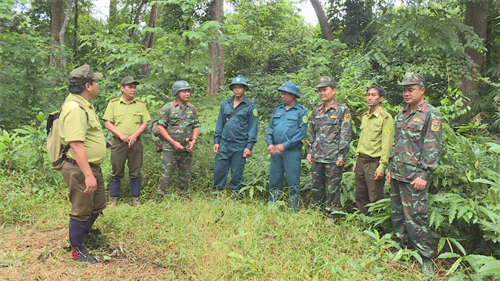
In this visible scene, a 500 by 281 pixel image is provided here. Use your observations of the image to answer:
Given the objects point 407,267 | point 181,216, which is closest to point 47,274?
point 181,216

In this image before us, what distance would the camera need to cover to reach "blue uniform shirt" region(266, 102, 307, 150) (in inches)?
181

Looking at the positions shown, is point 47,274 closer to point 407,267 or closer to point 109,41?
point 407,267

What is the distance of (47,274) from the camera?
3.00 m

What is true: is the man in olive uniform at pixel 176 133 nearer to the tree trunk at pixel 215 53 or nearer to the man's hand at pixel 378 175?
the man's hand at pixel 378 175

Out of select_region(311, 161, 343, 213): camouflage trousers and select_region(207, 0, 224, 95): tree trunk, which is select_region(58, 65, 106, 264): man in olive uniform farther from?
select_region(207, 0, 224, 95): tree trunk

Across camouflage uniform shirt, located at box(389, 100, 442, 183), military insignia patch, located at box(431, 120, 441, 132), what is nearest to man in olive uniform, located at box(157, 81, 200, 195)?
camouflage uniform shirt, located at box(389, 100, 442, 183)

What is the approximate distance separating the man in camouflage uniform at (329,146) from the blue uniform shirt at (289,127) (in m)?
0.21

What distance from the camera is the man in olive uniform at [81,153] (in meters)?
3.10

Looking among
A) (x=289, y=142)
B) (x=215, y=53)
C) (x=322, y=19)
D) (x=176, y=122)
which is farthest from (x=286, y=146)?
(x=322, y=19)

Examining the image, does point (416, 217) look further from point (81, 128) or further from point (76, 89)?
point (76, 89)

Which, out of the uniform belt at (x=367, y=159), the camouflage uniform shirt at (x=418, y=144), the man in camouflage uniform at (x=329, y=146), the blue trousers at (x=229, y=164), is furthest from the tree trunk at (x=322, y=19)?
the camouflage uniform shirt at (x=418, y=144)

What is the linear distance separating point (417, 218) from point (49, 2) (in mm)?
17807

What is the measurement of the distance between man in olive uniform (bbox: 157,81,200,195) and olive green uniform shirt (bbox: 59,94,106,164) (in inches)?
60.2

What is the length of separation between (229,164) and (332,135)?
1.63m
